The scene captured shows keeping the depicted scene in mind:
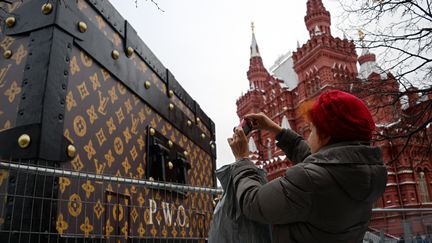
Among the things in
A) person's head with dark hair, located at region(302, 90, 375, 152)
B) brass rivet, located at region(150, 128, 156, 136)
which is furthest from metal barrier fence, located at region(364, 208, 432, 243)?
person's head with dark hair, located at region(302, 90, 375, 152)

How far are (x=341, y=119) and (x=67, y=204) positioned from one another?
189 cm

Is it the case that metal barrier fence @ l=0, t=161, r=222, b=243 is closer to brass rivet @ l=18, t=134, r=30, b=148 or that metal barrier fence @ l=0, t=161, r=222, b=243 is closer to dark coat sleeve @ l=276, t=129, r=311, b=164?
brass rivet @ l=18, t=134, r=30, b=148

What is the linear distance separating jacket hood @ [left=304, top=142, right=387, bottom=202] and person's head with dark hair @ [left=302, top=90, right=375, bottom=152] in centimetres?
4

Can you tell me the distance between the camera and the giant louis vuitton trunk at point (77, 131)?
2.22 meters

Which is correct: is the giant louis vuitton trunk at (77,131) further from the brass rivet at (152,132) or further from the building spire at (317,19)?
the building spire at (317,19)

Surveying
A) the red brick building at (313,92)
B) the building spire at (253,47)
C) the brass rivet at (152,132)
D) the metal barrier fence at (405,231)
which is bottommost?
the metal barrier fence at (405,231)

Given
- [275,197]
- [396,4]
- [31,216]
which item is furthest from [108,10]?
[396,4]

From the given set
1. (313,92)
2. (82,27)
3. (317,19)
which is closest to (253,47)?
(317,19)

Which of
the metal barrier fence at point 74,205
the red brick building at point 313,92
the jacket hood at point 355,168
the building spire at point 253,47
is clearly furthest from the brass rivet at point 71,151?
the building spire at point 253,47

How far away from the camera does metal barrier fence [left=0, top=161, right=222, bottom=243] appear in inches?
84.0

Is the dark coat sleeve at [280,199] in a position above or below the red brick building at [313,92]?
below

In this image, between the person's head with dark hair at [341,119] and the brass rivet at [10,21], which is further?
the brass rivet at [10,21]

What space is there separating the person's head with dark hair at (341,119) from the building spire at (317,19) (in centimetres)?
2938

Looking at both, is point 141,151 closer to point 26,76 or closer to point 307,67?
point 26,76
